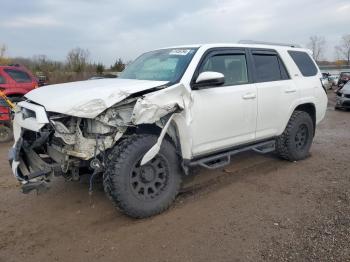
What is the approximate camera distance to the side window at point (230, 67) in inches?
179

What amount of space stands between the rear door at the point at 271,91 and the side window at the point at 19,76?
828 centimetres

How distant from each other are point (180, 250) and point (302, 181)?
8.51 ft

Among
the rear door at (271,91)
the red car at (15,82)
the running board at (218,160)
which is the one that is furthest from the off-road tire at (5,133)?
the rear door at (271,91)

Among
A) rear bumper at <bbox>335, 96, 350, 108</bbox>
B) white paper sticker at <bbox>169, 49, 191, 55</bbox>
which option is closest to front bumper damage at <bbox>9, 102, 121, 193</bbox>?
white paper sticker at <bbox>169, 49, 191, 55</bbox>

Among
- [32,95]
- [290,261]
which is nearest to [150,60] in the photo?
[32,95]

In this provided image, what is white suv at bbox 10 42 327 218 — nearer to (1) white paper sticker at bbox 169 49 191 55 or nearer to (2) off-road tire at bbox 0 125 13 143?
(1) white paper sticker at bbox 169 49 191 55

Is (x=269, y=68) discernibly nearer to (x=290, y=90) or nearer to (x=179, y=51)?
(x=290, y=90)

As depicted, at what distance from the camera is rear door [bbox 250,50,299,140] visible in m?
5.08

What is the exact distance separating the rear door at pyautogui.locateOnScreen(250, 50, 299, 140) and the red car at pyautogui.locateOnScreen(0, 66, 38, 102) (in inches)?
301

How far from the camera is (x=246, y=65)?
16.3 ft

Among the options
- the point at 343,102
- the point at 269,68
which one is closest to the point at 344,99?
the point at 343,102

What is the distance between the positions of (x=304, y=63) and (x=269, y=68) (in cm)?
110

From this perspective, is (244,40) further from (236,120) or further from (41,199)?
(41,199)

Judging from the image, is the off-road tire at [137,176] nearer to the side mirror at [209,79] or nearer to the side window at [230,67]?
the side mirror at [209,79]
